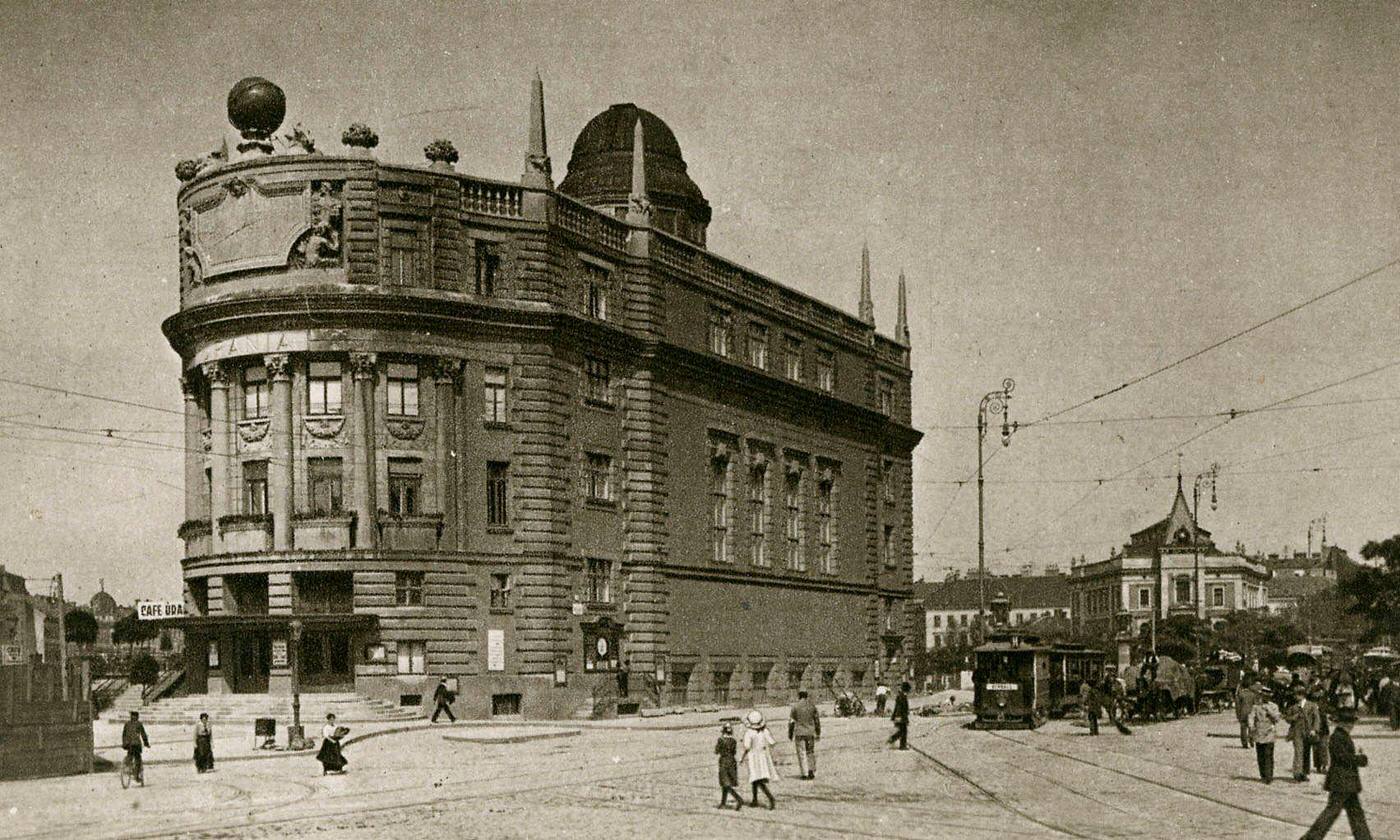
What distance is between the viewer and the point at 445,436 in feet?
165

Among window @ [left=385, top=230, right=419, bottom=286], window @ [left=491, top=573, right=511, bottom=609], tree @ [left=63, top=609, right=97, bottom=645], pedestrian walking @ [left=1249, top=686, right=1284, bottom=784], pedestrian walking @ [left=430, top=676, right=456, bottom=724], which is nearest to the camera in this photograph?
pedestrian walking @ [left=1249, top=686, right=1284, bottom=784]

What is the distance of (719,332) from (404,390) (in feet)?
54.8

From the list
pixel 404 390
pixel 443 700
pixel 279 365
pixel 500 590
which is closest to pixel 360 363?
pixel 404 390

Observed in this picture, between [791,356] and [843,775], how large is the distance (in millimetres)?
42580

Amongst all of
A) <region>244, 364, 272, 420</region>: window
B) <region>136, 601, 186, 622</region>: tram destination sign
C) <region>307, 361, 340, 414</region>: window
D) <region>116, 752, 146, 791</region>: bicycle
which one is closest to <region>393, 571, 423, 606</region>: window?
<region>307, 361, 340, 414</region>: window

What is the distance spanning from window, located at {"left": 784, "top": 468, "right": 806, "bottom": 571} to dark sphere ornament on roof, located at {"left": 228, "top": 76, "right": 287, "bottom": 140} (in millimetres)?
28209

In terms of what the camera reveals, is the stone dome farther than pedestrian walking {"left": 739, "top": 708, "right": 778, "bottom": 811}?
Yes

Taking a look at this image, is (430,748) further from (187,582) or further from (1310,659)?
(1310,659)

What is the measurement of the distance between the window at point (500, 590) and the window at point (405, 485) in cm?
339

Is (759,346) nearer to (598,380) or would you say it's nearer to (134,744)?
(598,380)

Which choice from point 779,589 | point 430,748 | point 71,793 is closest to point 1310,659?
point 779,589

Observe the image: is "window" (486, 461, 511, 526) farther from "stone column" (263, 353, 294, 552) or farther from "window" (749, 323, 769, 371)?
"window" (749, 323, 769, 371)

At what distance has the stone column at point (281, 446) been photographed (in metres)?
49.1

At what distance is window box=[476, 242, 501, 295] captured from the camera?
5084 cm
